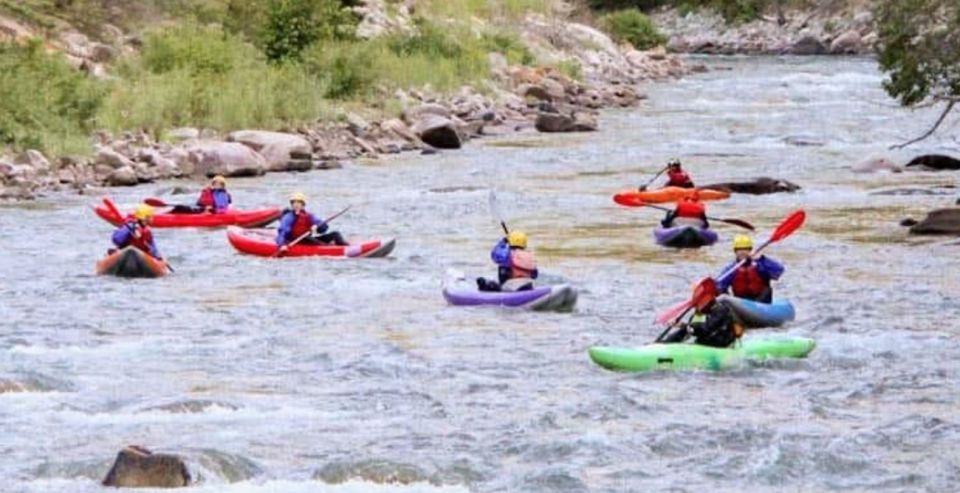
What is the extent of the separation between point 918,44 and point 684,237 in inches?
138

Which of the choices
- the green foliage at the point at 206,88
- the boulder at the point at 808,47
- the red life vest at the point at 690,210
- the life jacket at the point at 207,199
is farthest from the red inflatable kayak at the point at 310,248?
the boulder at the point at 808,47

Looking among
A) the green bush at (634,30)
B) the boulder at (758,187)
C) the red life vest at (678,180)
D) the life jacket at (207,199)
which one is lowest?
the green bush at (634,30)

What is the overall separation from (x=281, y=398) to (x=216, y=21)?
26675 mm

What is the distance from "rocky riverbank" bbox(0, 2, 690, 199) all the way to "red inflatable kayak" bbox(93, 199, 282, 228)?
302cm

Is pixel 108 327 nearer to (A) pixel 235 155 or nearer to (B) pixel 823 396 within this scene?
(B) pixel 823 396

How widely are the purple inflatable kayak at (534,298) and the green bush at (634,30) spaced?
45.7 meters

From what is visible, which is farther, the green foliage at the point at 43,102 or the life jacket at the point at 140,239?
the green foliage at the point at 43,102

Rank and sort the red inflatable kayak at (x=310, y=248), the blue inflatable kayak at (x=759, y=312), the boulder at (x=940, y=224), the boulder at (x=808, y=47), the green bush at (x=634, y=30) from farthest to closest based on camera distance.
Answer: the boulder at (x=808, y=47) < the green bush at (x=634, y=30) < the boulder at (x=940, y=224) < the red inflatable kayak at (x=310, y=248) < the blue inflatable kayak at (x=759, y=312)

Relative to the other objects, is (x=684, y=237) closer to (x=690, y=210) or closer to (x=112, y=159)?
(x=690, y=210)

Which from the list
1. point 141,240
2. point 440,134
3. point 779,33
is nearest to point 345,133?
point 440,134

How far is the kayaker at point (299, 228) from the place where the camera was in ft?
65.0

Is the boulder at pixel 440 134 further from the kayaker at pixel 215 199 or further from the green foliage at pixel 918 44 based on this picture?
the green foliage at pixel 918 44

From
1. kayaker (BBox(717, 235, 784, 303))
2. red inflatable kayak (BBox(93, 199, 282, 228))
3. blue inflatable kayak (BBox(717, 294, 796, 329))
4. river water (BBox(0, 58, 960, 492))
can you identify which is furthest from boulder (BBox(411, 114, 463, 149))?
blue inflatable kayak (BBox(717, 294, 796, 329))

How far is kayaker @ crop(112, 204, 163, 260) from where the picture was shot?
18.3 meters
